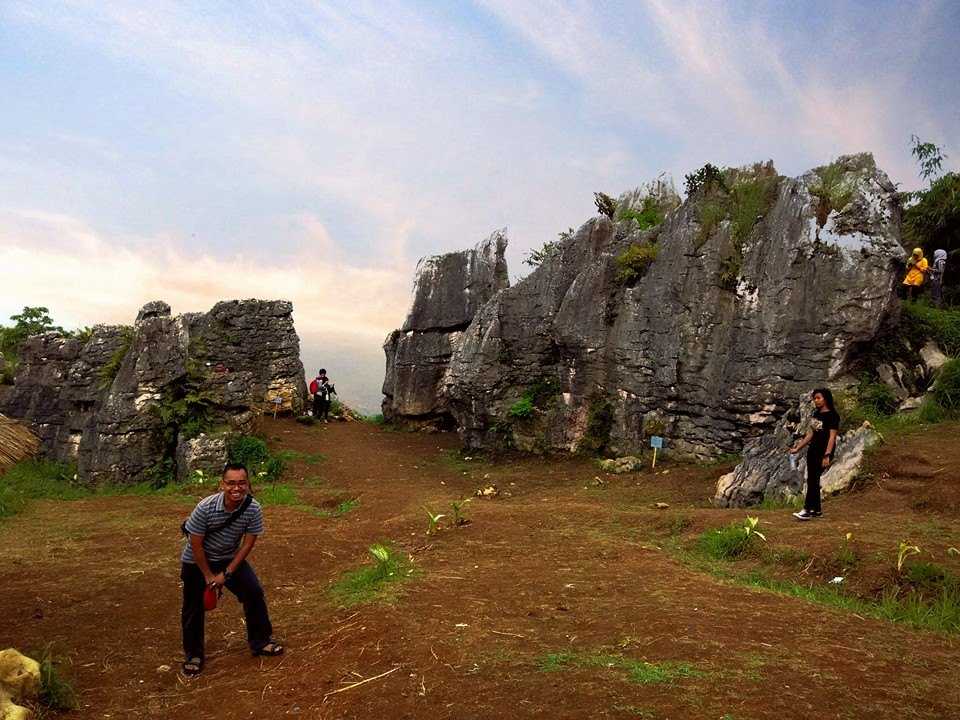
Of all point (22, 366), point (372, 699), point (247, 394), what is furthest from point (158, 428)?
point (372, 699)

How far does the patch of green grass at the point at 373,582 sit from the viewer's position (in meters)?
6.77

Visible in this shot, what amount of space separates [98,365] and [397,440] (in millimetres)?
9780

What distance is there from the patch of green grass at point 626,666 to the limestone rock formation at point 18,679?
131 inches

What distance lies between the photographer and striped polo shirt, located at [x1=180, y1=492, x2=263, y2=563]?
204 inches

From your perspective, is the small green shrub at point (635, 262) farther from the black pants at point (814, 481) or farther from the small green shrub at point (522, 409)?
the black pants at point (814, 481)

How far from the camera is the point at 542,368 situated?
61.5ft

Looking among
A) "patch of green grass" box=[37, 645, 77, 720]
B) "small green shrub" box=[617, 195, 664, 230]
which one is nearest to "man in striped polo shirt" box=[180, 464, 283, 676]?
"patch of green grass" box=[37, 645, 77, 720]

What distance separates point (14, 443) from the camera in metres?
19.3

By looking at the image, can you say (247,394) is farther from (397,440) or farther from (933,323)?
(933,323)

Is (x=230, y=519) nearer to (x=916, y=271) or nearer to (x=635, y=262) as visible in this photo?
(x=635, y=262)

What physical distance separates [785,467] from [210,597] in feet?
30.6

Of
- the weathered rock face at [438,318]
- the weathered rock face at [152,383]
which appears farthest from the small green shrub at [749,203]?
the weathered rock face at [152,383]

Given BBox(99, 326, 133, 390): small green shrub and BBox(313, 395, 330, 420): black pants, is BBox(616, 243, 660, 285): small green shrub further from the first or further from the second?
BBox(99, 326, 133, 390): small green shrub

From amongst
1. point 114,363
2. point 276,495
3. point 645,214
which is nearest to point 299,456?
point 276,495
